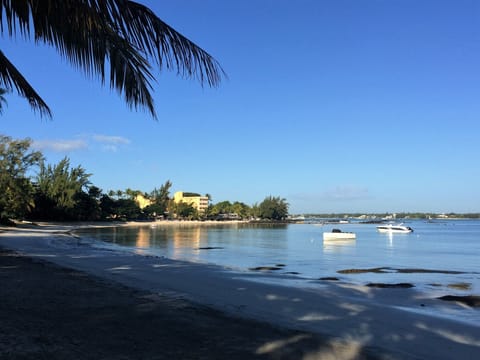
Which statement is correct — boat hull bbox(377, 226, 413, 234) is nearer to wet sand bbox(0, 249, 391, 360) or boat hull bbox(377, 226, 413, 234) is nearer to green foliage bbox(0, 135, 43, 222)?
green foliage bbox(0, 135, 43, 222)

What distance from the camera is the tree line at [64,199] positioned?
4566 centimetres

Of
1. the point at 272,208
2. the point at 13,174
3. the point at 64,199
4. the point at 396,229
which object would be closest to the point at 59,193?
the point at 64,199

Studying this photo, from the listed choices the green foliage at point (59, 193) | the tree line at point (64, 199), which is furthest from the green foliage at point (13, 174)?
the green foliage at point (59, 193)

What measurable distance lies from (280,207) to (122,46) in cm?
18602

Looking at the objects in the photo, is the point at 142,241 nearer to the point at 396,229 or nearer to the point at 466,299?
the point at 466,299

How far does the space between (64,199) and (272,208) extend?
11794cm

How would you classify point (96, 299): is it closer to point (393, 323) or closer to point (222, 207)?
point (393, 323)

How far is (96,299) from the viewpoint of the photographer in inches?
326

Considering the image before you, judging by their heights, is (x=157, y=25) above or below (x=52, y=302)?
above

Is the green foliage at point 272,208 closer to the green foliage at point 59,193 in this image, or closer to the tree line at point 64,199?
the tree line at point 64,199

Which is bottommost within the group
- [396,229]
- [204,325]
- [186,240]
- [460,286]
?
[460,286]

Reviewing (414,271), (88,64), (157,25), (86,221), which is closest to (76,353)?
(88,64)

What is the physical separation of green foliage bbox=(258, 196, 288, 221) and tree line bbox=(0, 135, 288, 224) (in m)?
9.25

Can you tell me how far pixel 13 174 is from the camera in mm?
45688
